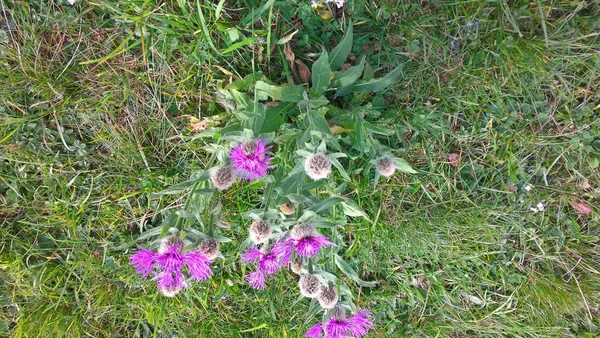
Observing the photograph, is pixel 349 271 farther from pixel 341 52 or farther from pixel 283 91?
pixel 341 52

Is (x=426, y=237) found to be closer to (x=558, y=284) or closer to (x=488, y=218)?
(x=488, y=218)

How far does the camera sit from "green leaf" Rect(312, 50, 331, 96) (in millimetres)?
1952

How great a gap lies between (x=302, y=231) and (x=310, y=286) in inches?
11.7

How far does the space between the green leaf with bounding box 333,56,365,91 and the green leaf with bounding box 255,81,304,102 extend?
22 cm

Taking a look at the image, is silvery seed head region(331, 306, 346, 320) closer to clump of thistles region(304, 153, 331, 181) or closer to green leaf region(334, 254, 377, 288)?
green leaf region(334, 254, 377, 288)

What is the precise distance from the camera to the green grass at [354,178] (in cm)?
236

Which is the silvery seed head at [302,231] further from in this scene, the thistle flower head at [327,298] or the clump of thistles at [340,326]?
the clump of thistles at [340,326]

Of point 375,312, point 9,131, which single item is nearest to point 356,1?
point 375,312

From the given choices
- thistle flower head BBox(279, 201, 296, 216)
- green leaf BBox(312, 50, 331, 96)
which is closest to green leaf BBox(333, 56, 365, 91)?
green leaf BBox(312, 50, 331, 96)

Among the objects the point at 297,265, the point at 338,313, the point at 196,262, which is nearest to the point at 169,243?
the point at 196,262

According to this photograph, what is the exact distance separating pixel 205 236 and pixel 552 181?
2033mm

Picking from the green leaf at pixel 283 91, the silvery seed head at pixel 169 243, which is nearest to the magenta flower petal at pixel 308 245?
the silvery seed head at pixel 169 243

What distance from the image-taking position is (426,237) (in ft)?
8.59

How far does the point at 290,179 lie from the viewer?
195cm
